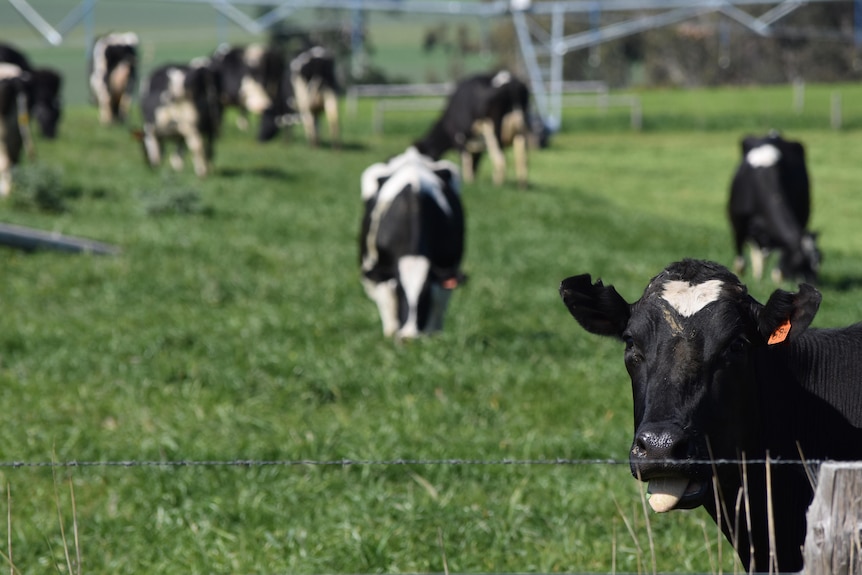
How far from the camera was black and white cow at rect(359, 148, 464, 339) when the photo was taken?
37.9ft

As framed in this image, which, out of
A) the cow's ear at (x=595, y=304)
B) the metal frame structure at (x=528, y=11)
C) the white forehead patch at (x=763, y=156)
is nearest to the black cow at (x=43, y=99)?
the metal frame structure at (x=528, y=11)

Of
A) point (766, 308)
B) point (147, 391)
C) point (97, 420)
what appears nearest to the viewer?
point (766, 308)

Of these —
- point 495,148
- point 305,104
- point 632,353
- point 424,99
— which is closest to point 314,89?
point 305,104

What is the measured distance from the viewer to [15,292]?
1252 centimetres

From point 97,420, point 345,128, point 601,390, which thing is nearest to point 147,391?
point 97,420

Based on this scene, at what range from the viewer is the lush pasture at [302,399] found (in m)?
6.43

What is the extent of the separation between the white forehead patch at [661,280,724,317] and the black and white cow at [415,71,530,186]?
21748 mm

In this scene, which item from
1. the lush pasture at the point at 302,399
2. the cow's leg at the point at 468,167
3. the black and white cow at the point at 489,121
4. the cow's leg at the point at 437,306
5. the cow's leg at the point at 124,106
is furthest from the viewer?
the cow's leg at the point at 124,106

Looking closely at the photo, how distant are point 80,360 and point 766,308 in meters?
6.48

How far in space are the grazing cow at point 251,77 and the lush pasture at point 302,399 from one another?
14731 mm

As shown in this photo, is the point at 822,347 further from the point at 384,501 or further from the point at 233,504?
the point at 233,504

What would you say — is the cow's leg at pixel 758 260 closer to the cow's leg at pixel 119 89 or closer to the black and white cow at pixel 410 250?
the black and white cow at pixel 410 250

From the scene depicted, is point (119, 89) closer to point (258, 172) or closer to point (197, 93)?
point (197, 93)

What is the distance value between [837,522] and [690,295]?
4.29ft
